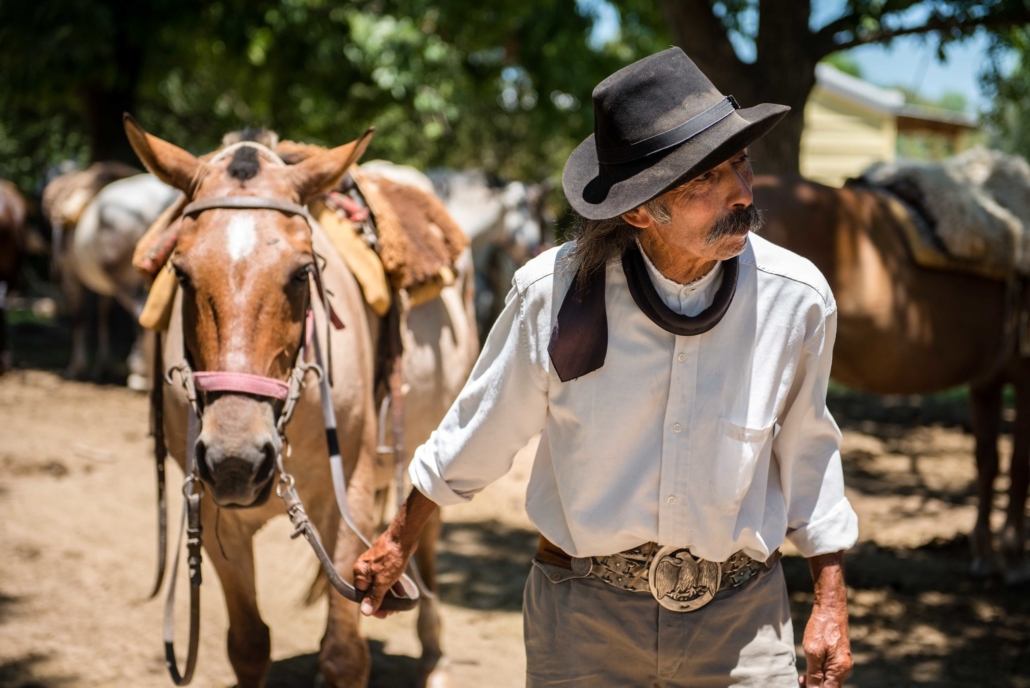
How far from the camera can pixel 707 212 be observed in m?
1.96

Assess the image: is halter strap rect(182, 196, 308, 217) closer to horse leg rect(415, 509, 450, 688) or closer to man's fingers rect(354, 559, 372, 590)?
man's fingers rect(354, 559, 372, 590)

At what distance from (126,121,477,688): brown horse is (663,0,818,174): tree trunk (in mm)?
3443

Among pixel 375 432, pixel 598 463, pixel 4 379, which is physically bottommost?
pixel 4 379

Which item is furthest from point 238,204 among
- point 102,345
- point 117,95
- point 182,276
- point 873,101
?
point 873,101

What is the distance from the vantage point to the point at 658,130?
1942 mm

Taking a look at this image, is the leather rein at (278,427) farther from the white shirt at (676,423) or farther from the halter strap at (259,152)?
the white shirt at (676,423)

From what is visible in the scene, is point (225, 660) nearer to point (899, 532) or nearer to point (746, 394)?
point (746, 394)

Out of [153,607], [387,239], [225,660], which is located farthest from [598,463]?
[153,607]

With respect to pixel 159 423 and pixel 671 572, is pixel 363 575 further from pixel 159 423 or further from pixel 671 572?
pixel 159 423

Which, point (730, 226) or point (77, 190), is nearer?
point (730, 226)

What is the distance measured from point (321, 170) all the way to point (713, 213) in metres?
1.50

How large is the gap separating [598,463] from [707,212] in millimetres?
584

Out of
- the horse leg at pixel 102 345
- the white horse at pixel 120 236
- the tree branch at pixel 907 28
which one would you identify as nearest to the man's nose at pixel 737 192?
the tree branch at pixel 907 28

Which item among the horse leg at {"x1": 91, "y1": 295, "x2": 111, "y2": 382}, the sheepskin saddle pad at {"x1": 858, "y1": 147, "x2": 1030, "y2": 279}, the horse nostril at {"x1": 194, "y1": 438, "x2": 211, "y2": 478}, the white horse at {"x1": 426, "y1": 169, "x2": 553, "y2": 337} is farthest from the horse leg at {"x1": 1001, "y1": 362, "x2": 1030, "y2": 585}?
the horse leg at {"x1": 91, "y1": 295, "x2": 111, "y2": 382}
